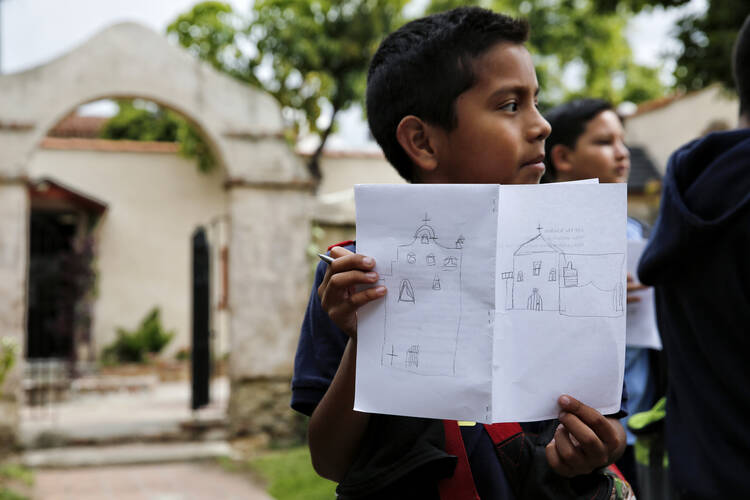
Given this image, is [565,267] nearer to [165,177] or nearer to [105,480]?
[105,480]

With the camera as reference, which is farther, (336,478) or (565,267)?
(336,478)

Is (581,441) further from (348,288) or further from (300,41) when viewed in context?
(300,41)

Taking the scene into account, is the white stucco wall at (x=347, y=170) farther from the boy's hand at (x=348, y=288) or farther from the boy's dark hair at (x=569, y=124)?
the boy's hand at (x=348, y=288)

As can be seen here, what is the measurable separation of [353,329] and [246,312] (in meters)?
6.18

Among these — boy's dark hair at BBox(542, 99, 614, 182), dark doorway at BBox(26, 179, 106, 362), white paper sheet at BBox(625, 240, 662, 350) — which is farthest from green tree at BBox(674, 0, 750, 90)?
dark doorway at BBox(26, 179, 106, 362)

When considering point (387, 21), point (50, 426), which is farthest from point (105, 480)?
point (387, 21)

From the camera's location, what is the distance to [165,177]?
14523 mm

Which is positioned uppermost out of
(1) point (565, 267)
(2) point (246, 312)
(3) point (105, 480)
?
(1) point (565, 267)

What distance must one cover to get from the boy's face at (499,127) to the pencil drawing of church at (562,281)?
0.68 ft

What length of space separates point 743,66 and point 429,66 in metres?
Answer: 0.92

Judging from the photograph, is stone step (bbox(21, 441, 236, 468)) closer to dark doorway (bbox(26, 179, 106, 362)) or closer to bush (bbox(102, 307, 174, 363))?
dark doorway (bbox(26, 179, 106, 362))

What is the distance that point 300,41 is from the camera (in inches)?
593

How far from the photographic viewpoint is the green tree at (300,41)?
15.4 metres

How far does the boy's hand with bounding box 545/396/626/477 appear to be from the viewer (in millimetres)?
1137
